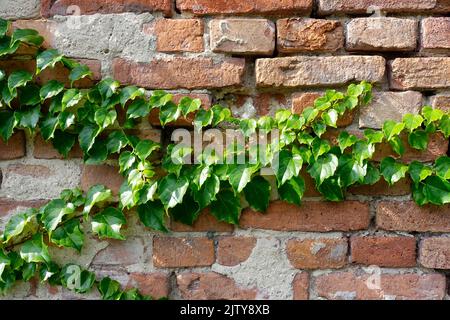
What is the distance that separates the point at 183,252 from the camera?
112cm

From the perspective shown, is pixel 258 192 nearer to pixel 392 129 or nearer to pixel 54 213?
pixel 392 129

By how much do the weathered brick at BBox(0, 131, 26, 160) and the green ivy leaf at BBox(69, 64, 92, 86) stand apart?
0.69ft

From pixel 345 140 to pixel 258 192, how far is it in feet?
0.79

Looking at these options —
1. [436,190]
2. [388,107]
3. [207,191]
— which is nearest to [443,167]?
[436,190]

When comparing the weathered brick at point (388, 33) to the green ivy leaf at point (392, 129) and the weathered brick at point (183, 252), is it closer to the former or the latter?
the green ivy leaf at point (392, 129)

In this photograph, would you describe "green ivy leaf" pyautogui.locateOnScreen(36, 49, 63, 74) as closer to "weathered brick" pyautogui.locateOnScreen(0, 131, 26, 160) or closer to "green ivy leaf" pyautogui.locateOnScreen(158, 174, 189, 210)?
"weathered brick" pyautogui.locateOnScreen(0, 131, 26, 160)

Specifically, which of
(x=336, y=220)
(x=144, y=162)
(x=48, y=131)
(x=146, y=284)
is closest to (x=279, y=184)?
(x=336, y=220)

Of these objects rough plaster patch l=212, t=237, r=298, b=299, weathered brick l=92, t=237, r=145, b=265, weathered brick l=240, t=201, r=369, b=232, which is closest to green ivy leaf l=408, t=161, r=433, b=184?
weathered brick l=240, t=201, r=369, b=232

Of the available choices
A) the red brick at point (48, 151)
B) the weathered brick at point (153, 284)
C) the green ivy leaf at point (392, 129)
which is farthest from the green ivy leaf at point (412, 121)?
the red brick at point (48, 151)

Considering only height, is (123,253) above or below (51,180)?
below

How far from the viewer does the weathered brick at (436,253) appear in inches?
42.6

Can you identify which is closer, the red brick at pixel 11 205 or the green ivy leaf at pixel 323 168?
the green ivy leaf at pixel 323 168

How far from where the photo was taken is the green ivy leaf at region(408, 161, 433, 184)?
3.42ft

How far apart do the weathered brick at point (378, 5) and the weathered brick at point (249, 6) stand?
5 centimetres
